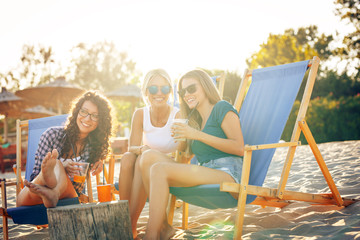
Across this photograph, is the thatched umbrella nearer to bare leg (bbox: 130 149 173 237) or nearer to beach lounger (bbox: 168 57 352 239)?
beach lounger (bbox: 168 57 352 239)

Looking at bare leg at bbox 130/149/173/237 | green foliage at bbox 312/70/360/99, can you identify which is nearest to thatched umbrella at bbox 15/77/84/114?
bare leg at bbox 130/149/173/237

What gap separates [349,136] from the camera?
9664 mm

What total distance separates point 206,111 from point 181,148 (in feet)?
1.19

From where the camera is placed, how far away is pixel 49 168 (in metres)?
2.20

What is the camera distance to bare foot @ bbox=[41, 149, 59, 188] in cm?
214

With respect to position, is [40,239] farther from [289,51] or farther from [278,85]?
[289,51]

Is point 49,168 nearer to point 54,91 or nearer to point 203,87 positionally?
point 203,87

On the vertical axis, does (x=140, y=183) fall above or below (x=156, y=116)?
below

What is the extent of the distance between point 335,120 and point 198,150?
8.64 m

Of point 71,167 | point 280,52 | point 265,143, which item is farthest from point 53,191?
point 280,52

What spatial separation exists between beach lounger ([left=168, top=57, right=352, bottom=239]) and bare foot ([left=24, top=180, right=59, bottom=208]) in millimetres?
795

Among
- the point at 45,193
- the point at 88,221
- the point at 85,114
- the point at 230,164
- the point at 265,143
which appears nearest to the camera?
the point at 88,221

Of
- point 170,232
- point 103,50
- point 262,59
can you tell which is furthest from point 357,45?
point 103,50

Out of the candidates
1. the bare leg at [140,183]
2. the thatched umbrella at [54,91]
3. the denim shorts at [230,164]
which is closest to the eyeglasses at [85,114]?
the bare leg at [140,183]
